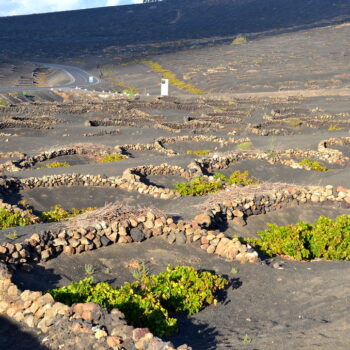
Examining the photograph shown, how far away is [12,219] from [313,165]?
48.2 ft

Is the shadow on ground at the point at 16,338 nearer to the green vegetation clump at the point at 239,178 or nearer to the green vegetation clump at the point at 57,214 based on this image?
the green vegetation clump at the point at 57,214

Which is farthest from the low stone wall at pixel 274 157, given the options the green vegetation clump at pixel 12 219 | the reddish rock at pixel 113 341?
the reddish rock at pixel 113 341

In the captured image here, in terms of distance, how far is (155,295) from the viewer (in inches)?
334

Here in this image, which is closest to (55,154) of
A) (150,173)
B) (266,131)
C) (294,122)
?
(150,173)

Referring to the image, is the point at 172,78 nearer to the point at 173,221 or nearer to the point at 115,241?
the point at 173,221

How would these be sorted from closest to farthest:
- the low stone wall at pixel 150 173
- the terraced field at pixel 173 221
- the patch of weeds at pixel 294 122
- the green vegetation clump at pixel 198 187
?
1. the terraced field at pixel 173 221
2. the low stone wall at pixel 150 173
3. the green vegetation clump at pixel 198 187
4. the patch of weeds at pixel 294 122

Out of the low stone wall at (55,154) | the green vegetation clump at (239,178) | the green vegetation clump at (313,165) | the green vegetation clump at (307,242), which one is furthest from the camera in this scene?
the green vegetation clump at (313,165)

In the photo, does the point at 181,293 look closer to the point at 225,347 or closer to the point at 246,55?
the point at 225,347

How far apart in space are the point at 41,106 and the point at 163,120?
12.6m

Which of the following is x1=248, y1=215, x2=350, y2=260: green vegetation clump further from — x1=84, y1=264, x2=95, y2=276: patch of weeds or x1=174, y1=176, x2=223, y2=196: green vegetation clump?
x1=174, y1=176, x2=223, y2=196: green vegetation clump

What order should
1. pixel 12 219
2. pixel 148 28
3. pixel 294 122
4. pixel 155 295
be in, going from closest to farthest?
pixel 155 295 → pixel 12 219 → pixel 294 122 → pixel 148 28

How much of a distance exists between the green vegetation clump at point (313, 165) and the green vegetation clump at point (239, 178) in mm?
3139

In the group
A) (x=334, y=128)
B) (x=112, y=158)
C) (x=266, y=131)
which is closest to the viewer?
(x=112, y=158)

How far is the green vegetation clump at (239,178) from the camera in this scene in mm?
19609
